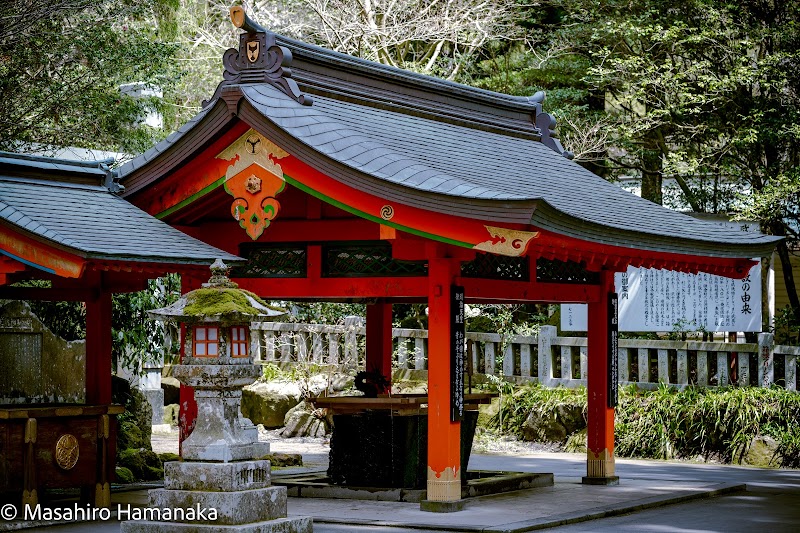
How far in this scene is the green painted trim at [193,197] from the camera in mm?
12156

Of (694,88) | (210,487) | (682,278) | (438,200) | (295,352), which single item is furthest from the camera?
(295,352)

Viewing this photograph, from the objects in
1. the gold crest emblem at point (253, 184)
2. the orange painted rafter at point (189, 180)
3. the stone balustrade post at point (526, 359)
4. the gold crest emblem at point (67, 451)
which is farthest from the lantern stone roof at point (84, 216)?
the stone balustrade post at point (526, 359)

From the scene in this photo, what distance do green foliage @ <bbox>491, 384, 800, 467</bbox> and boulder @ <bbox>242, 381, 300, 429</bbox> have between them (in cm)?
466

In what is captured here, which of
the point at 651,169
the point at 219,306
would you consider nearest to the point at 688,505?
the point at 219,306

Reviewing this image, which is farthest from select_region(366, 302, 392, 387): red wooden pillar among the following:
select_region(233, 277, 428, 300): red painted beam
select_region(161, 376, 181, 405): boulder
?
select_region(161, 376, 181, 405): boulder

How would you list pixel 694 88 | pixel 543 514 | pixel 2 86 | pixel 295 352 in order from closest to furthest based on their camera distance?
pixel 543 514 → pixel 2 86 → pixel 694 88 → pixel 295 352

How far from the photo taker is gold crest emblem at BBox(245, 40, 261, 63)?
1219 cm

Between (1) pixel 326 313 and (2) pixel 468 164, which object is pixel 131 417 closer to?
(2) pixel 468 164

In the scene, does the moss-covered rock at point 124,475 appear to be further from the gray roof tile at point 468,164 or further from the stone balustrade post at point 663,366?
the stone balustrade post at point 663,366

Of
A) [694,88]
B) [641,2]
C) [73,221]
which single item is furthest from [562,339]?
[73,221]

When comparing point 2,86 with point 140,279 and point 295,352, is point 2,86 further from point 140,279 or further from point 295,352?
point 295,352

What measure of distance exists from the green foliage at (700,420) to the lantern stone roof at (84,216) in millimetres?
8639

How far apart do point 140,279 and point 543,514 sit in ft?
16.1

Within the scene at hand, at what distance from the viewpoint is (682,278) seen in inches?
747
